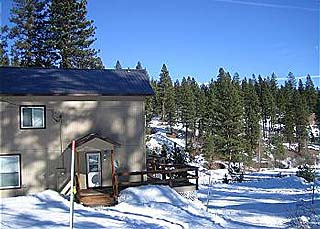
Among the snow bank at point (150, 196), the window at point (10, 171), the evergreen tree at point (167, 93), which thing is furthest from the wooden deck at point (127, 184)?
the evergreen tree at point (167, 93)

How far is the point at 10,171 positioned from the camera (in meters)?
15.7

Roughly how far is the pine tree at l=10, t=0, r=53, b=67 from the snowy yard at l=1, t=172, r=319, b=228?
20924 millimetres

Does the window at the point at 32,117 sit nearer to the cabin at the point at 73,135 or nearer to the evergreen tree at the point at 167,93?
the cabin at the point at 73,135

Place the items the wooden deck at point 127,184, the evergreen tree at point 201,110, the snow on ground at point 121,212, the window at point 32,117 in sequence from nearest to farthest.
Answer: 1. the snow on ground at point 121,212
2. the wooden deck at point 127,184
3. the window at point 32,117
4. the evergreen tree at point 201,110

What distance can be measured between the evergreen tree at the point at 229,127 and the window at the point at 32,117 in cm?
3006

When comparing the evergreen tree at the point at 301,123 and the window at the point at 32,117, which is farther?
the evergreen tree at the point at 301,123

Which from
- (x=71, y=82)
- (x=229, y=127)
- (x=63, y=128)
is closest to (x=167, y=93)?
(x=229, y=127)

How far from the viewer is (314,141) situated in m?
65.1

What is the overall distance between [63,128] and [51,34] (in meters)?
20.0

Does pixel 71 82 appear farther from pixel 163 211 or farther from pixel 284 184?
pixel 284 184

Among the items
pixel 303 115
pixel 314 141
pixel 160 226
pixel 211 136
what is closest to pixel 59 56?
pixel 211 136

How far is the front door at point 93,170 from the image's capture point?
16656mm

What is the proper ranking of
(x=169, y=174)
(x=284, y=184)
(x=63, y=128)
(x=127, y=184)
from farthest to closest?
(x=284, y=184), (x=169, y=174), (x=63, y=128), (x=127, y=184)

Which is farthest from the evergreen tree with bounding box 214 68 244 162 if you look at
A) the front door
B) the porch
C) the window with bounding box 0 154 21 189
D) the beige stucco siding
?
the window with bounding box 0 154 21 189
